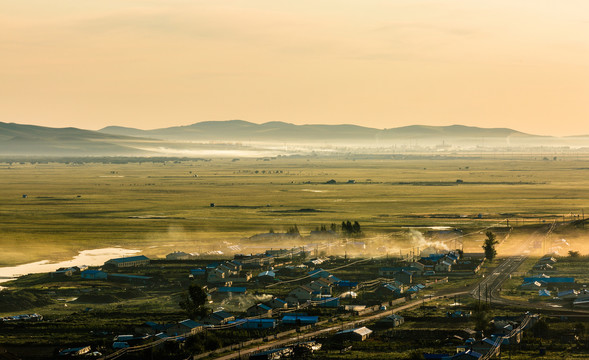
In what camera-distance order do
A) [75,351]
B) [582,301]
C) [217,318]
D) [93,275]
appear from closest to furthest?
[75,351]
[217,318]
[582,301]
[93,275]

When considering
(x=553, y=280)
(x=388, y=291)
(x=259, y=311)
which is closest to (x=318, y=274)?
(x=388, y=291)

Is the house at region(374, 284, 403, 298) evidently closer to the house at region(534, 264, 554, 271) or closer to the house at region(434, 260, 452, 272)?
the house at region(434, 260, 452, 272)

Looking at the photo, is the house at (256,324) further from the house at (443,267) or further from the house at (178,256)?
the house at (178,256)

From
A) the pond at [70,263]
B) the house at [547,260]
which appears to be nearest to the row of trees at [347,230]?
the pond at [70,263]

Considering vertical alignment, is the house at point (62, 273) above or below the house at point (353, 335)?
above

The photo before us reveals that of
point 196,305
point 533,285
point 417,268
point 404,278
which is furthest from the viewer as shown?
point 417,268

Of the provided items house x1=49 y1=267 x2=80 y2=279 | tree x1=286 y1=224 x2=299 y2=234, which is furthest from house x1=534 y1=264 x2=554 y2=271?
house x1=49 y1=267 x2=80 y2=279

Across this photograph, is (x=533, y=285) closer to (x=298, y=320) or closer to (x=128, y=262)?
(x=298, y=320)
